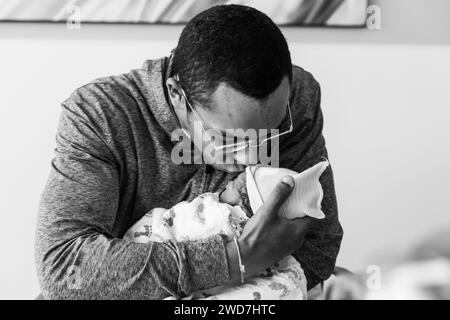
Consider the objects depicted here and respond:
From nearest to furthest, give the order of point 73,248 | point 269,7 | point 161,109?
1. point 73,248
2. point 161,109
3. point 269,7

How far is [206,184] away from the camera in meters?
1.23

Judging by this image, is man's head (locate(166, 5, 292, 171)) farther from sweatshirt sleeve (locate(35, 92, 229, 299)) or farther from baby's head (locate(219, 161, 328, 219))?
sweatshirt sleeve (locate(35, 92, 229, 299))

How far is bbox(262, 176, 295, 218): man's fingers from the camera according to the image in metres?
1.04

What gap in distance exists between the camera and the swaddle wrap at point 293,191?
108 centimetres

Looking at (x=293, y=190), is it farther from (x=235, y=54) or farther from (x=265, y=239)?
(x=235, y=54)

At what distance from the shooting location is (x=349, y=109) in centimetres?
200

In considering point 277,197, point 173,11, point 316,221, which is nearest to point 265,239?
point 277,197

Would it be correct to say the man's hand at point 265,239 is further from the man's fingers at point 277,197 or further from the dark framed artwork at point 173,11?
the dark framed artwork at point 173,11

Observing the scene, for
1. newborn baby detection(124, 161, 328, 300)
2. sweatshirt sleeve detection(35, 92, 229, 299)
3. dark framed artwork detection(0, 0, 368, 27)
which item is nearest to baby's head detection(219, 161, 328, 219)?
newborn baby detection(124, 161, 328, 300)

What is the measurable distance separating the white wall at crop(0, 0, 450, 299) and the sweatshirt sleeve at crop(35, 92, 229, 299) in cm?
89
